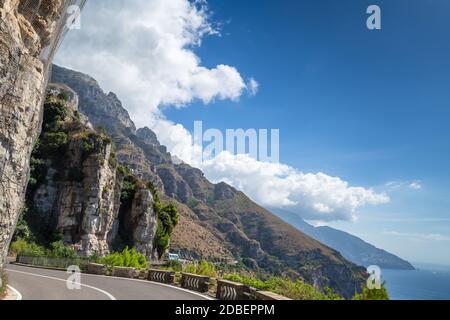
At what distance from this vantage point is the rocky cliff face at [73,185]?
144 feet

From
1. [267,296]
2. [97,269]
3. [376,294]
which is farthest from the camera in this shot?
[97,269]

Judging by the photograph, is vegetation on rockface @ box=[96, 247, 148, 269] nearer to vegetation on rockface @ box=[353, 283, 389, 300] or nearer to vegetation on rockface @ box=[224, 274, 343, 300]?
vegetation on rockface @ box=[224, 274, 343, 300]

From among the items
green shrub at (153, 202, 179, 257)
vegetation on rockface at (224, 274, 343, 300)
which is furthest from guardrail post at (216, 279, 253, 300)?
green shrub at (153, 202, 179, 257)

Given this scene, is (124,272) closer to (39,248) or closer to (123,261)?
(123,261)

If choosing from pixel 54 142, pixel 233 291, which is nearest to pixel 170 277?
pixel 233 291

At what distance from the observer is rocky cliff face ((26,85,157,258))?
144 ft

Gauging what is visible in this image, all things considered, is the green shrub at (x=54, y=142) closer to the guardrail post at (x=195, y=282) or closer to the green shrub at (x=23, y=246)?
the green shrub at (x=23, y=246)

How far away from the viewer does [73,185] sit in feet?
150

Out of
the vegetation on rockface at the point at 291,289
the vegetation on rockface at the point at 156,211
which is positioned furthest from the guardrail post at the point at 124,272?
the vegetation on rockface at the point at 156,211

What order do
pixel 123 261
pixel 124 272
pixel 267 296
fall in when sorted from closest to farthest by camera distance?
pixel 267 296 → pixel 124 272 → pixel 123 261

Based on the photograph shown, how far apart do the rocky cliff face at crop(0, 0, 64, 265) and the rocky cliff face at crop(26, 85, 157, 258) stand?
3414 centimetres

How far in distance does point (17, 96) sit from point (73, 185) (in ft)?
121

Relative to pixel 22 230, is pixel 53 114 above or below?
above

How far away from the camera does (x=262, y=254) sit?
601 ft
